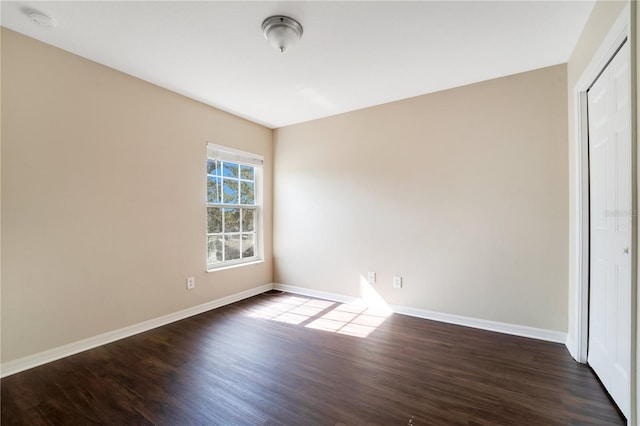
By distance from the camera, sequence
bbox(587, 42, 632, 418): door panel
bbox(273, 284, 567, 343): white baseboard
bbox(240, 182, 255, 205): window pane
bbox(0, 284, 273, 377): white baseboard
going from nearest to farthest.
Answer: bbox(587, 42, 632, 418): door panel < bbox(0, 284, 273, 377): white baseboard < bbox(273, 284, 567, 343): white baseboard < bbox(240, 182, 255, 205): window pane

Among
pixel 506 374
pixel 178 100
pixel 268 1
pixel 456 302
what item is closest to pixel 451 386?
pixel 506 374

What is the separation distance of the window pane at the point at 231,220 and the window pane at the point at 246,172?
52 cm

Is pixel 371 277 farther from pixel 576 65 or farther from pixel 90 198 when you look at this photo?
pixel 90 198

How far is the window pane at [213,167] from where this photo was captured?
3.54 metres

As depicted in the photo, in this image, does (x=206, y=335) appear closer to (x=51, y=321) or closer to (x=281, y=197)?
(x=51, y=321)

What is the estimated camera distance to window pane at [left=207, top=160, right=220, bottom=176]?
11.6 ft

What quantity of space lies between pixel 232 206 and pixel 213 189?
1.19ft

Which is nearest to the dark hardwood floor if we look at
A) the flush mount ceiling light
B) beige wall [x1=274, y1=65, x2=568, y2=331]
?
beige wall [x1=274, y1=65, x2=568, y2=331]

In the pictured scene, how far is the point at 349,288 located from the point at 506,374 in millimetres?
1932

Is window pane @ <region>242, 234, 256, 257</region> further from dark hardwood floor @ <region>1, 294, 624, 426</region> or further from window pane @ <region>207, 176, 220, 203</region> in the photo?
dark hardwood floor @ <region>1, 294, 624, 426</region>

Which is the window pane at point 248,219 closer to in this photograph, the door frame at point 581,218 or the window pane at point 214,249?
the window pane at point 214,249

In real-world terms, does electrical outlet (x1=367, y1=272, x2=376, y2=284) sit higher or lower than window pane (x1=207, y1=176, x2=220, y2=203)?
lower

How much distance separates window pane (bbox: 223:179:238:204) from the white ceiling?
46.0 inches

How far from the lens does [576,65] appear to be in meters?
2.21
